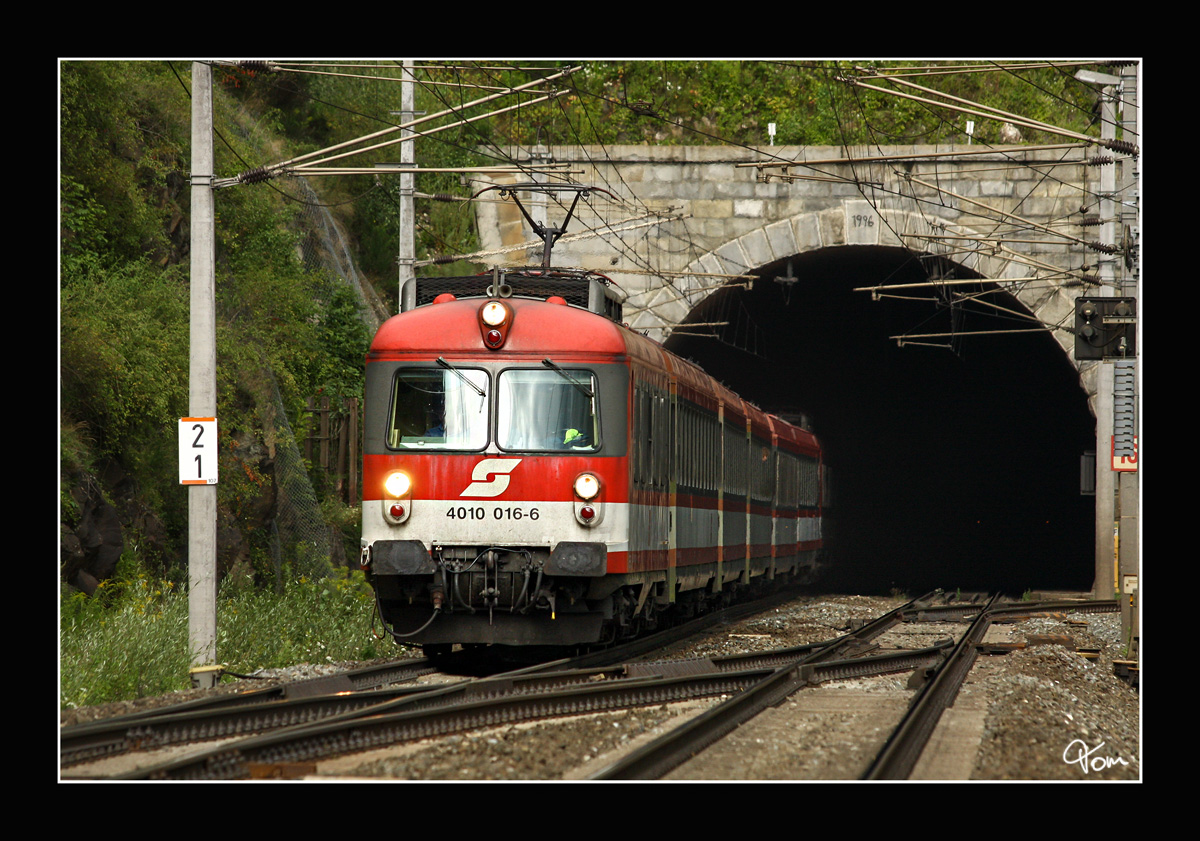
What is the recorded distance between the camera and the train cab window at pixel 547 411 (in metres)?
12.4

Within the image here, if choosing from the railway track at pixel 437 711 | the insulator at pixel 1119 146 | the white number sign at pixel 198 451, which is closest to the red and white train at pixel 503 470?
the railway track at pixel 437 711

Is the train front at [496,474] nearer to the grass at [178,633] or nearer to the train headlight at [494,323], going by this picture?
the train headlight at [494,323]

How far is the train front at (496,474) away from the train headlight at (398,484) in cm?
1

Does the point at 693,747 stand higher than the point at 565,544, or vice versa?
the point at 565,544

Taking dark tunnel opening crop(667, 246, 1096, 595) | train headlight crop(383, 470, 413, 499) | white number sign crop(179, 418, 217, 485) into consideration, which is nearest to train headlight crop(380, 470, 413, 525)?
train headlight crop(383, 470, 413, 499)

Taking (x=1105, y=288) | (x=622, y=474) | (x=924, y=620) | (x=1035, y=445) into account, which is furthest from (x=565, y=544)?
(x=1035, y=445)

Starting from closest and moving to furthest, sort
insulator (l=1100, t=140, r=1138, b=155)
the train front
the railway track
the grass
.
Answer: the railway track
the grass
the train front
insulator (l=1100, t=140, r=1138, b=155)

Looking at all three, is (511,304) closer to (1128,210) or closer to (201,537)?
(201,537)

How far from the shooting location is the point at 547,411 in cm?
1252

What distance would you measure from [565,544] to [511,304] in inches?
85.8

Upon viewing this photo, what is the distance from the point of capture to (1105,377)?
91.7 ft

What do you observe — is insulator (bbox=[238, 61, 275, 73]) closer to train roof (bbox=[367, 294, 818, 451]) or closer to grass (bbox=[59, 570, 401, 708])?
train roof (bbox=[367, 294, 818, 451])

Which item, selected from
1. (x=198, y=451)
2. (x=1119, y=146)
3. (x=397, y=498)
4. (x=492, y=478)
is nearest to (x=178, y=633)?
(x=198, y=451)

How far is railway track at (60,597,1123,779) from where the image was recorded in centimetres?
791
